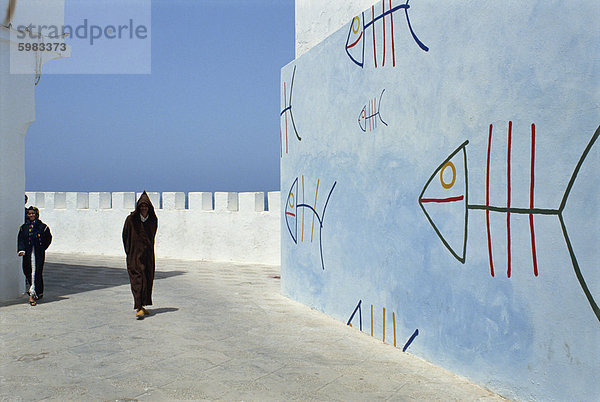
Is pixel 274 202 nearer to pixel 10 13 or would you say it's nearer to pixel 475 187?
pixel 10 13

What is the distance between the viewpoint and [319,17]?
8195 millimetres

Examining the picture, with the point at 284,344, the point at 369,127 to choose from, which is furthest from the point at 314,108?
the point at 284,344

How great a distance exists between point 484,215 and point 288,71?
530 cm

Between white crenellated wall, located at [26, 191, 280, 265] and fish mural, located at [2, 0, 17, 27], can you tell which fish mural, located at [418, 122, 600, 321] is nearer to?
fish mural, located at [2, 0, 17, 27]

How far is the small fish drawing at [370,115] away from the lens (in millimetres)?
6164

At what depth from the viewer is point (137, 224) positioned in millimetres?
7297

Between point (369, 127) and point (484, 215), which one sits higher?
point (369, 127)

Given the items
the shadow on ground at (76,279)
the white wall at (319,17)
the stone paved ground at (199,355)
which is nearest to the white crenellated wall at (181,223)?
the shadow on ground at (76,279)

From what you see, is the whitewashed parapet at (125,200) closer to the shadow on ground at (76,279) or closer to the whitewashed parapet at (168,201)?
the whitewashed parapet at (168,201)

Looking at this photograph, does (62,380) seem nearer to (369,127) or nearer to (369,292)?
(369,292)

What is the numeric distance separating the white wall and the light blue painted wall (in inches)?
14.7

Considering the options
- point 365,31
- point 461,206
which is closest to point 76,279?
point 365,31

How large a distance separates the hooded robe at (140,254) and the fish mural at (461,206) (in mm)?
3838

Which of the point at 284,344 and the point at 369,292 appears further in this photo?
the point at 369,292
